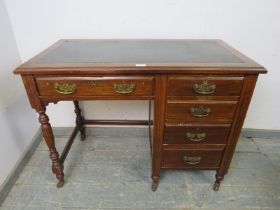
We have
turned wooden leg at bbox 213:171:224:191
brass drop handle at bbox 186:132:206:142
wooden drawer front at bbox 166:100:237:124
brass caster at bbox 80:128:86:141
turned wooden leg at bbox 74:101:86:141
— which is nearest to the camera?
wooden drawer front at bbox 166:100:237:124

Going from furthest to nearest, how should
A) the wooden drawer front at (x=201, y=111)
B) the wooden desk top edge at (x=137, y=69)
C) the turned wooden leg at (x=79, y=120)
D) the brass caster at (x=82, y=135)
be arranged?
the brass caster at (x=82, y=135) < the turned wooden leg at (x=79, y=120) < the wooden drawer front at (x=201, y=111) < the wooden desk top edge at (x=137, y=69)

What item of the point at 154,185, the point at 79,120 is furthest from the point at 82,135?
the point at 154,185

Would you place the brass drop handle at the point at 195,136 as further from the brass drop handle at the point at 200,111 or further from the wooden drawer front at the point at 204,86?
the wooden drawer front at the point at 204,86

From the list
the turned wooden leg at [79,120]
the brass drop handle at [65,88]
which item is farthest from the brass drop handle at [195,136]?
the turned wooden leg at [79,120]

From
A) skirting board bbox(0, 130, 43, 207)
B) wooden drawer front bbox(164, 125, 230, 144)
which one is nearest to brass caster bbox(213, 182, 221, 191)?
wooden drawer front bbox(164, 125, 230, 144)

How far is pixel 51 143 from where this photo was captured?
1.25 m

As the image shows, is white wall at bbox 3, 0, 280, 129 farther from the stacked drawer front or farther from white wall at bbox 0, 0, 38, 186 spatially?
the stacked drawer front

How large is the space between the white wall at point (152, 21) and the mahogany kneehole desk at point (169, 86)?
0.31 metres

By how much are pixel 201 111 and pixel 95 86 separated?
1.83 ft

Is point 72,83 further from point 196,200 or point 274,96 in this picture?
point 274,96

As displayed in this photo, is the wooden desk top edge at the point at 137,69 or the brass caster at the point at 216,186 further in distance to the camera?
the brass caster at the point at 216,186

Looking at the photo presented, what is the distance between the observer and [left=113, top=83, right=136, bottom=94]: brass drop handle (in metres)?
1.04

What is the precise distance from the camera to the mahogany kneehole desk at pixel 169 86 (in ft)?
3.26

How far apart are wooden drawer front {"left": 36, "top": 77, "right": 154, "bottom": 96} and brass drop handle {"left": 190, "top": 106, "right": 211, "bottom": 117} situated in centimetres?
24
